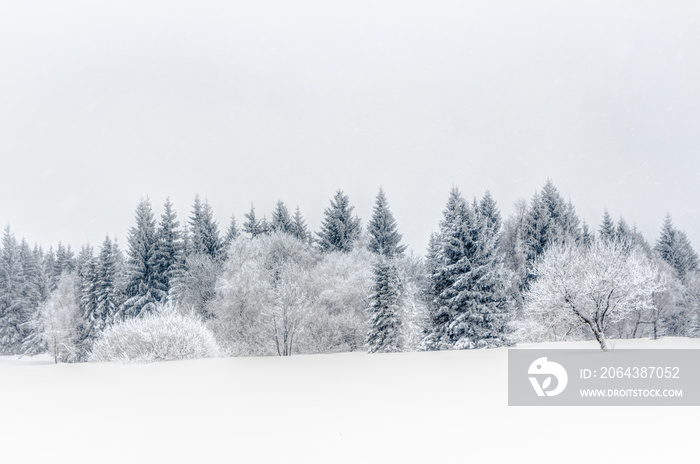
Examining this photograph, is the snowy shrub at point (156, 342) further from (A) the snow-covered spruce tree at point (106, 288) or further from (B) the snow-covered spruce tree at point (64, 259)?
(B) the snow-covered spruce tree at point (64, 259)

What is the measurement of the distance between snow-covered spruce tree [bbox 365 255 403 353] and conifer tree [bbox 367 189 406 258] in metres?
15.1

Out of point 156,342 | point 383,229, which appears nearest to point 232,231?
point 383,229

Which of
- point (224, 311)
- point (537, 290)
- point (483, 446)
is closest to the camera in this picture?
point (483, 446)

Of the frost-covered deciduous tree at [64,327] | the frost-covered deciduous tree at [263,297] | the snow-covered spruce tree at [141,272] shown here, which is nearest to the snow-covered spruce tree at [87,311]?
the frost-covered deciduous tree at [64,327]

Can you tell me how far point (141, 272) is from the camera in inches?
1444

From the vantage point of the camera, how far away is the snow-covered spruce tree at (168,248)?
37250 millimetres

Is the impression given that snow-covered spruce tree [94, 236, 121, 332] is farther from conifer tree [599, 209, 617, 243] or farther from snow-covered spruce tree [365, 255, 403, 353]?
conifer tree [599, 209, 617, 243]

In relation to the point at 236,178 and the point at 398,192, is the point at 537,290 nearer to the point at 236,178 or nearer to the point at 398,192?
the point at 398,192

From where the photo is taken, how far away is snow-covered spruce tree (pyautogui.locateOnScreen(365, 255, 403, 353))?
2319cm

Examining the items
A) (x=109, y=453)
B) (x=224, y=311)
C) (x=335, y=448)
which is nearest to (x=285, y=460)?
(x=335, y=448)

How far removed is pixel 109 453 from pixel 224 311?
23.9 m

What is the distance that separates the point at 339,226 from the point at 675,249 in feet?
106

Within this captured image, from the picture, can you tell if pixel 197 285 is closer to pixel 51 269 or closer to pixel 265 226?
Result: pixel 265 226

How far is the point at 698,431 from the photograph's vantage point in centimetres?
449
